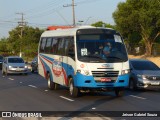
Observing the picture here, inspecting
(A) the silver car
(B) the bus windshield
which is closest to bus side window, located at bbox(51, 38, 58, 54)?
(B) the bus windshield

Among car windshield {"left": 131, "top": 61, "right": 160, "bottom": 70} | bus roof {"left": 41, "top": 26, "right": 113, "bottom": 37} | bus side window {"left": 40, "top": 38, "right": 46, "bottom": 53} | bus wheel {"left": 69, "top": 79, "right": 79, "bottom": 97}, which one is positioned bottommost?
bus wheel {"left": 69, "top": 79, "right": 79, "bottom": 97}

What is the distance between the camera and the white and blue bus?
1736 cm

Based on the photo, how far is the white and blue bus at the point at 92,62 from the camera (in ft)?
57.0

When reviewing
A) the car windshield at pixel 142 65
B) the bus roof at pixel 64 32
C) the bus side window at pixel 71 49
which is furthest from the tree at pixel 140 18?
the bus side window at pixel 71 49

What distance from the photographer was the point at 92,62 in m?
17.4

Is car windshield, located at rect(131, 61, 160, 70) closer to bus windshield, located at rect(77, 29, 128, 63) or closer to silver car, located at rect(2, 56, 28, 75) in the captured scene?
bus windshield, located at rect(77, 29, 128, 63)

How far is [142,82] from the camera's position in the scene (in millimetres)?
21109

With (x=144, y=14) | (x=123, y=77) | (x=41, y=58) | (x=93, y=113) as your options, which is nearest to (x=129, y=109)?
(x=93, y=113)

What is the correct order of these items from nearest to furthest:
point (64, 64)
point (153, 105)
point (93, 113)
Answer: point (93, 113), point (153, 105), point (64, 64)

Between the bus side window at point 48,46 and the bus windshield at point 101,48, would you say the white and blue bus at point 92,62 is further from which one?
the bus side window at point 48,46

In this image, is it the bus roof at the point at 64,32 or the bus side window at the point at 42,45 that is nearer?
the bus roof at the point at 64,32

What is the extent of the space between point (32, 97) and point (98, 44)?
3510 mm

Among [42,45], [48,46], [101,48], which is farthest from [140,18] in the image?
[101,48]

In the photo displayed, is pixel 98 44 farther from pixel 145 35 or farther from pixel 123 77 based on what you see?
pixel 145 35
